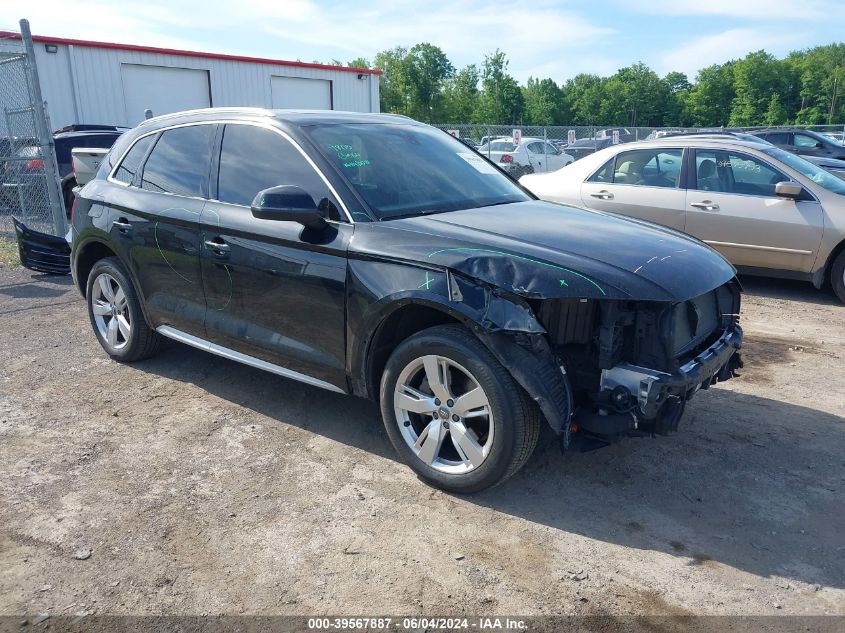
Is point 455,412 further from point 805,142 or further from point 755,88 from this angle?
point 755,88

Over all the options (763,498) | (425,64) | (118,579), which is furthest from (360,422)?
(425,64)

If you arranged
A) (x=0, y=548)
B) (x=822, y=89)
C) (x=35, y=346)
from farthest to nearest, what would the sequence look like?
(x=822, y=89) → (x=35, y=346) → (x=0, y=548)

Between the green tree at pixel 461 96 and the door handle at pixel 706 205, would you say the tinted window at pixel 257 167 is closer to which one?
the door handle at pixel 706 205

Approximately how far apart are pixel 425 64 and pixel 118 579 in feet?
216

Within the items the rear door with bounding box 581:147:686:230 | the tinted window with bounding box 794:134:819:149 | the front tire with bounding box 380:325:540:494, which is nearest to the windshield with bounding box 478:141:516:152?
the tinted window with bounding box 794:134:819:149

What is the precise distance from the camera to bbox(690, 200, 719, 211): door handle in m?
7.59

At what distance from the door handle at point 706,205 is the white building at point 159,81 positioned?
16.5 meters

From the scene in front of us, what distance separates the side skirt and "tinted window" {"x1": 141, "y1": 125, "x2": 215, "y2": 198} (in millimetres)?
941

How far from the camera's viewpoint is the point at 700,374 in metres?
3.37

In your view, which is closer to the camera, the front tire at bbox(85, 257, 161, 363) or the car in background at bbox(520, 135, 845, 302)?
the front tire at bbox(85, 257, 161, 363)

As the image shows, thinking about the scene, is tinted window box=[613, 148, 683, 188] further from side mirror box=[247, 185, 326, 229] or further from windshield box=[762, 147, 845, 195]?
side mirror box=[247, 185, 326, 229]

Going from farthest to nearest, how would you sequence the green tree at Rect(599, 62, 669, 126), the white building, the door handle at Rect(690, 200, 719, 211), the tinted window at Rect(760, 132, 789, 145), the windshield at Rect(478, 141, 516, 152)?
the green tree at Rect(599, 62, 669, 126), the windshield at Rect(478, 141, 516, 152), the white building, the tinted window at Rect(760, 132, 789, 145), the door handle at Rect(690, 200, 719, 211)

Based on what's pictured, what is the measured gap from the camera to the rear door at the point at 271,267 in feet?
12.4

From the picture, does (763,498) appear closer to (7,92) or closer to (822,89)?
(7,92)
